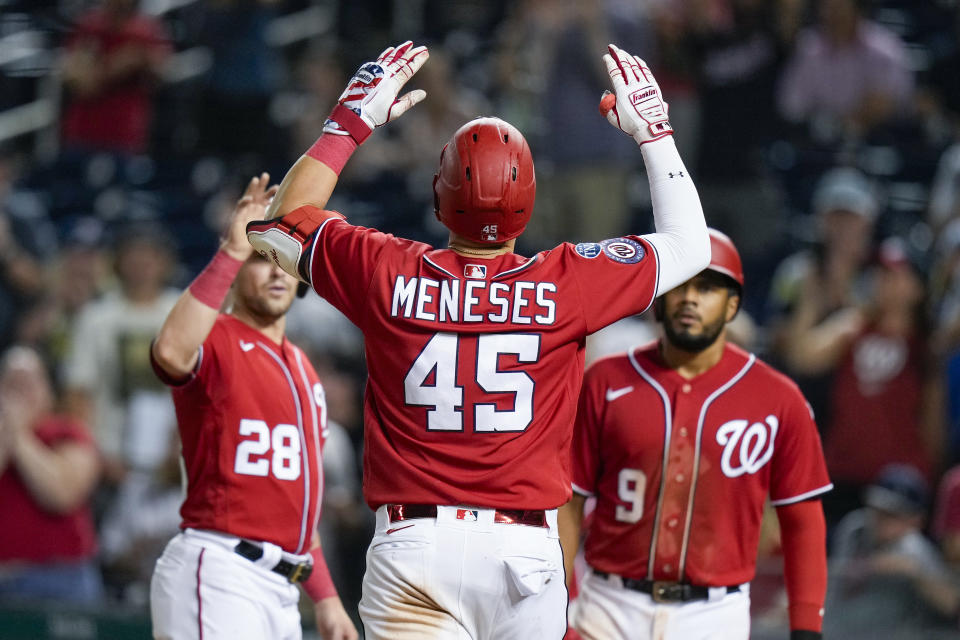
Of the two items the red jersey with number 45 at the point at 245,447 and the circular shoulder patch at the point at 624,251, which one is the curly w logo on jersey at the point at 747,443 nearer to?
the circular shoulder patch at the point at 624,251

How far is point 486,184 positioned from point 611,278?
389 mm

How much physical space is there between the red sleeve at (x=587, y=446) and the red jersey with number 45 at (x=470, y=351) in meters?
0.90

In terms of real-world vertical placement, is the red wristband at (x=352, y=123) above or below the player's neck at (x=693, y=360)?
above

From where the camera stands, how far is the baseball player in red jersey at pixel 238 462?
13.0 ft

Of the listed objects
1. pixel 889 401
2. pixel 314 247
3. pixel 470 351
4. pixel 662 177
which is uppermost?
pixel 662 177

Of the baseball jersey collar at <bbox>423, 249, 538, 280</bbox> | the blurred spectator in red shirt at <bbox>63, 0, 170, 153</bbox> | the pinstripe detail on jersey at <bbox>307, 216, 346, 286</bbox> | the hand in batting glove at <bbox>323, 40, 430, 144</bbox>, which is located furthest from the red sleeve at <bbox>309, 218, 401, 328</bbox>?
the blurred spectator in red shirt at <bbox>63, 0, 170, 153</bbox>

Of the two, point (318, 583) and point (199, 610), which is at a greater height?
point (199, 610)

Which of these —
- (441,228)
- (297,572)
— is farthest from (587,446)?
(441,228)

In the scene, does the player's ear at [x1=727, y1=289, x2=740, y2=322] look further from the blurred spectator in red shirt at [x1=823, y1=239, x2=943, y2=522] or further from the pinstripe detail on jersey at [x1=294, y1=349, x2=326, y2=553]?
the blurred spectator in red shirt at [x1=823, y1=239, x2=943, y2=522]

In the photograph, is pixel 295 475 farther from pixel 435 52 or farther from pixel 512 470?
pixel 435 52

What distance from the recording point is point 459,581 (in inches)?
125

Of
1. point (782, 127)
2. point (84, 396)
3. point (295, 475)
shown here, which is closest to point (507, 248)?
point (295, 475)

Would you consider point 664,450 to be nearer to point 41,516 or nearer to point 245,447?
point 245,447

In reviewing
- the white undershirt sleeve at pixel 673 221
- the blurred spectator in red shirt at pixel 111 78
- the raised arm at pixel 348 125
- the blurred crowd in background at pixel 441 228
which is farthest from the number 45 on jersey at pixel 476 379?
the blurred spectator in red shirt at pixel 111 78
